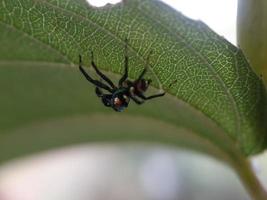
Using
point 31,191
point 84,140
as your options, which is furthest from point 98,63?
point 31,191

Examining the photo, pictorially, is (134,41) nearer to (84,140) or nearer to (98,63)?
(98,63)

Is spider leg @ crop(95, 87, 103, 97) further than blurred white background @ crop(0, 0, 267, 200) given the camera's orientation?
No

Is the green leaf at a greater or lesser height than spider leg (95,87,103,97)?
lesser

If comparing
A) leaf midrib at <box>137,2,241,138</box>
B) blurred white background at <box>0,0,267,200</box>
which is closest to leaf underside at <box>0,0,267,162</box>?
leaf midrib at <box>137,2,241,138</box>

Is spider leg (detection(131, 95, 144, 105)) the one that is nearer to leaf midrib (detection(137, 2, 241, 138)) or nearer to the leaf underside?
the leaf underside

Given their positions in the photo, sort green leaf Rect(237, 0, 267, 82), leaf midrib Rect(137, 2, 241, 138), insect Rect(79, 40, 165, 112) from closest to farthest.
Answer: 1. green leaf Rect(237, 0, 267, 82)
2. leaf midrib Rect(137, 2, 241, 138)
3. insect Rect(79, 40, 165, 112)

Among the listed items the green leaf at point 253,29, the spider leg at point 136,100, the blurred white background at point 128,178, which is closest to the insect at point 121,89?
the spider leg at point 136,100

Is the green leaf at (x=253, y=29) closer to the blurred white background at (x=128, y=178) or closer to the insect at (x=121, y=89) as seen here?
the insect at (x=121, y=89)
